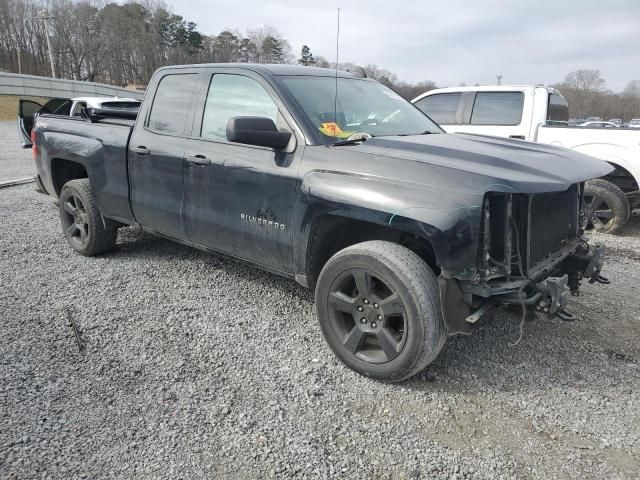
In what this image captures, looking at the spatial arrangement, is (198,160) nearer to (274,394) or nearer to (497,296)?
(274,394)

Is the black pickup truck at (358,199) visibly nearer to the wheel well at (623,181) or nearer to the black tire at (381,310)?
the black tire at (381,310)

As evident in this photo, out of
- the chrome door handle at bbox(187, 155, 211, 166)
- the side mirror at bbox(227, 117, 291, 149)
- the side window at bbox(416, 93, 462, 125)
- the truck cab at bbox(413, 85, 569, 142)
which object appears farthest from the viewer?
the side window at bbox(416, 93, 462, 125)

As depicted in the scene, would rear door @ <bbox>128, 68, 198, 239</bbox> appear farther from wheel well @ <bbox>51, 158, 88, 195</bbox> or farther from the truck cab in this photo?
the truck cab

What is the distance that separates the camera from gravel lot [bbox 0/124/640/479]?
2.19m

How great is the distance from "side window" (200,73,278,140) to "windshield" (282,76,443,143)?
209 millimetres

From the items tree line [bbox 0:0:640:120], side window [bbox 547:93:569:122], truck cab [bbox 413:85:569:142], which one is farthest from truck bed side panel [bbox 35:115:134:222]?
tree line [bbox 0:0:640:120]

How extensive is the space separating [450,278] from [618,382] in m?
1.34

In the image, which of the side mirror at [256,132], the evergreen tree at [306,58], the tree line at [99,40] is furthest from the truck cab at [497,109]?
the tree line at [99,40]

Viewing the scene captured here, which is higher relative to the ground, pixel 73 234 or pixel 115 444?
pixel 73 234

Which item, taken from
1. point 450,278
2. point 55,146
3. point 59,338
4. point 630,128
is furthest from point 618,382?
point 55,146

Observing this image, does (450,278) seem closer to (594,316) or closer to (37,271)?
(594,316)

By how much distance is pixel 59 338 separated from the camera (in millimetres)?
3211

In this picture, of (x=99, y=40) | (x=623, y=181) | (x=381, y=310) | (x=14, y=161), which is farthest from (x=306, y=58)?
(x=99, y=40)

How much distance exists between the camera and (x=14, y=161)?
12.1 meters
